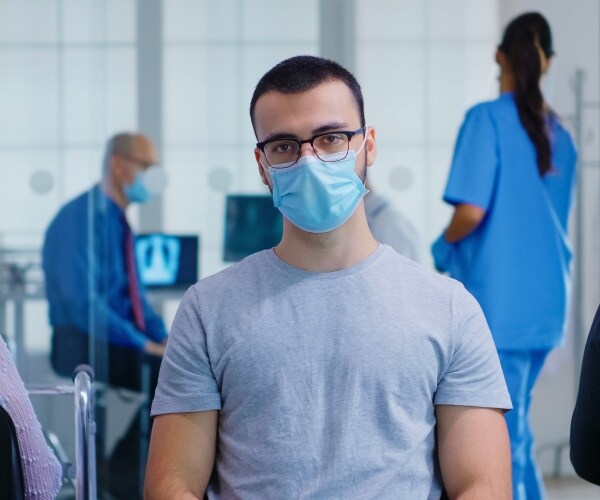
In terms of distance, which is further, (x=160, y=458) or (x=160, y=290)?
(x=160, y=290)

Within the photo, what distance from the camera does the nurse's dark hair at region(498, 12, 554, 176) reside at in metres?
2.76

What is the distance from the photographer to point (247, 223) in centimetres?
337

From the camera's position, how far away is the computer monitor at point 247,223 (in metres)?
3.36

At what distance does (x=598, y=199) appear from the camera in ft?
12.2

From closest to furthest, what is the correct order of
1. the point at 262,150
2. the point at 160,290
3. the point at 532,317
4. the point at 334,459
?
the point at 334,459 < the point at 262,150 < the point at 532,317 < the point at 160,290

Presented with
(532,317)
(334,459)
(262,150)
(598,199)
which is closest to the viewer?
(334,459)

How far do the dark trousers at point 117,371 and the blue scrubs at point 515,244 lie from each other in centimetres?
104

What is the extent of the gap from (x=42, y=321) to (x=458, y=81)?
57.5 inches

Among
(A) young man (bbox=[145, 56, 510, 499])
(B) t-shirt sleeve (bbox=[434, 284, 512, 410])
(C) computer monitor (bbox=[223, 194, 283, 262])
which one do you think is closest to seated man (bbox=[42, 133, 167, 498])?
(C) computer monitor (bbox=[223, 194, 283, 262])

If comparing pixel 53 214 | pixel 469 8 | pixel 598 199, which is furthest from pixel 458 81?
pixel 53 214

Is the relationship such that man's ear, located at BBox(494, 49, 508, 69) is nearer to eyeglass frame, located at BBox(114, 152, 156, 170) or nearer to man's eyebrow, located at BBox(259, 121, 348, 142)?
eyeglass frame, located at BBox(114, 152, 156, 170)

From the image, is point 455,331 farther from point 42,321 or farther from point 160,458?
point 42,321

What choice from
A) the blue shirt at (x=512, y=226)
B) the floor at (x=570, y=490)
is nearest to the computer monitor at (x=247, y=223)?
the blue shirt at (x=512, y=226)

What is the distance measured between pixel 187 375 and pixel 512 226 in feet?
4.71
